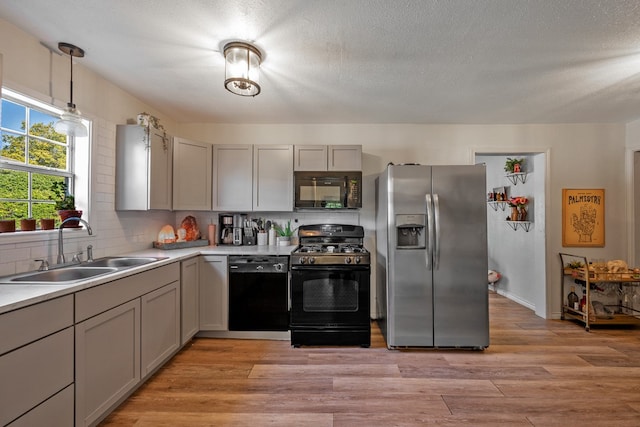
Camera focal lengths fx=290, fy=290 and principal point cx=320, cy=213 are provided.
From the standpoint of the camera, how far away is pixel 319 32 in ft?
6.03

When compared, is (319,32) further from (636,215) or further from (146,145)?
(636,215)

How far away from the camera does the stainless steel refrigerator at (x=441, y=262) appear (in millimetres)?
2688

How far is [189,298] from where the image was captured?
272 cm

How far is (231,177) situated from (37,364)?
7.75ft

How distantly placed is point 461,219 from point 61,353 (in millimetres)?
2950

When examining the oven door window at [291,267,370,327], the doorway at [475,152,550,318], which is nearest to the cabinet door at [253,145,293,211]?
the oven door window at [291,267,370,327]

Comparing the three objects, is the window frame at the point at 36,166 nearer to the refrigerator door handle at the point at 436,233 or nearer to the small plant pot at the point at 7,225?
the small plant pot at the point at 7,225

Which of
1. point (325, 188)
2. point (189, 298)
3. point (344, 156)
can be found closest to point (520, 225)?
point (344, 156)

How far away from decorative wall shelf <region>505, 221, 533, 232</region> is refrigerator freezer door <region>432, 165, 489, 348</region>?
5.91ft

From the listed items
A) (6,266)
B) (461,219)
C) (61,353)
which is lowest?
(61,353)

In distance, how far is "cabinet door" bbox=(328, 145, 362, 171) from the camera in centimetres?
330

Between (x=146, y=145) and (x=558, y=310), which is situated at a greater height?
(x=146, y=145)

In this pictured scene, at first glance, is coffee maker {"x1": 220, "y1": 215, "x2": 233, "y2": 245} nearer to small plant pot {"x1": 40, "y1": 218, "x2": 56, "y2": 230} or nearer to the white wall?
the white wall

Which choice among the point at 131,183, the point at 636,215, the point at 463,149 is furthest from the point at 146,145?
the point at 636,215
